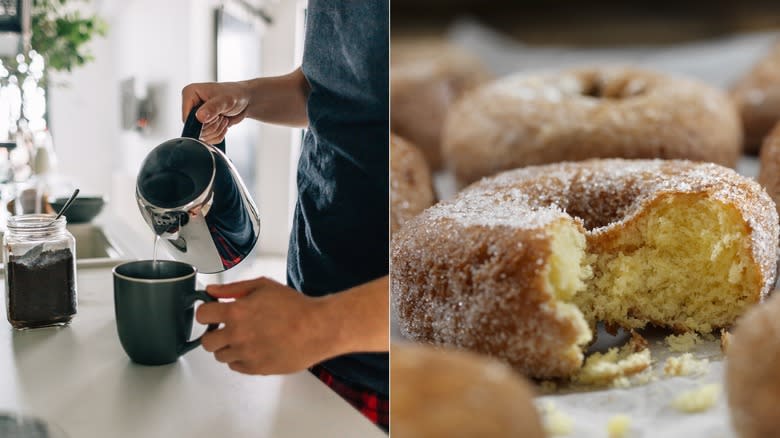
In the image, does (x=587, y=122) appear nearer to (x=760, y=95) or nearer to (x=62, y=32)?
(x=760, y=95)

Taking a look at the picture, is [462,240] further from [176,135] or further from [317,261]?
[176,135]

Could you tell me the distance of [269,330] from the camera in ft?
1.75

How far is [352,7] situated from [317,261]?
A: 0.73 feet

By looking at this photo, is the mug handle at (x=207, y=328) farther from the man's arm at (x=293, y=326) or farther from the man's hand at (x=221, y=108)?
the man's hand at (x=221, y=108)

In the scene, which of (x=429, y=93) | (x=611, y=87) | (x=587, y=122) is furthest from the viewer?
(x=429, y=93)

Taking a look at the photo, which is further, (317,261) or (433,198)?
(433,198)

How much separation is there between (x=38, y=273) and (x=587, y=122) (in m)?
0.67

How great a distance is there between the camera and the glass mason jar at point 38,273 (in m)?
0.62

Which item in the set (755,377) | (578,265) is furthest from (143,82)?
(755,377)

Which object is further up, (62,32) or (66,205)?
(62,32)

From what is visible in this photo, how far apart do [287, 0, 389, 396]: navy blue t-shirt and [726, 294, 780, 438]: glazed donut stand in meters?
0.29

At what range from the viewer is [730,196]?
0.45 meters

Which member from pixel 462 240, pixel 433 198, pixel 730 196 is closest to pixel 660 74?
pixel 433 198

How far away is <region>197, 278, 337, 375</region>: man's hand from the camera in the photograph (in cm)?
53
